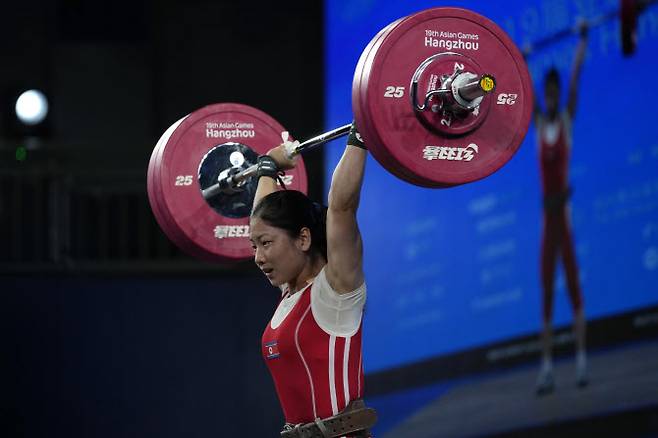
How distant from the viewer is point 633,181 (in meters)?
4.78

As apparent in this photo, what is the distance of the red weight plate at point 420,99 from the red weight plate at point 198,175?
2.95 ft

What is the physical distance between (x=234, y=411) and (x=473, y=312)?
1.45 metres

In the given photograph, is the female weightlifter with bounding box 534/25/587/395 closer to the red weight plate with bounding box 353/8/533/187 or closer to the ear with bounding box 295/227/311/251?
the red weight plate with bounding box 353/8/533/187

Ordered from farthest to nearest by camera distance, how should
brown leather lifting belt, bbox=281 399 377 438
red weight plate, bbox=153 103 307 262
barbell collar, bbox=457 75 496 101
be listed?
red weight plate, bbox=153 103 307 262 → brown leather lifting belt, bbox=281 399 377 438 → barbell collar, bbox=457 75 496 101

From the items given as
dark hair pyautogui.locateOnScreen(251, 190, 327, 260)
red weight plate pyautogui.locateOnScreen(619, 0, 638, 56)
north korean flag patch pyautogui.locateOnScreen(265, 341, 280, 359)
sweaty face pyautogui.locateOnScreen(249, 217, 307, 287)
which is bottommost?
north korean flag patch pyautogui.locateOnScreen(265, 341, 280, 359)

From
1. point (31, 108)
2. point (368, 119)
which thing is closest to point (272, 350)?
point (368, 119)

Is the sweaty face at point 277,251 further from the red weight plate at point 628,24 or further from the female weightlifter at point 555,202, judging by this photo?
the female weightlifter at point 555,202

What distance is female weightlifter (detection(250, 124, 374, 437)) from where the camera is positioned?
287 cm

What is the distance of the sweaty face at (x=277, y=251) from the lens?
9.89 feet

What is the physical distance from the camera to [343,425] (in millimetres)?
2949

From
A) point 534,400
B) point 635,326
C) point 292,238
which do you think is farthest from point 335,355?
point 534,400

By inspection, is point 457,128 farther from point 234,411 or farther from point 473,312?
point 234,411

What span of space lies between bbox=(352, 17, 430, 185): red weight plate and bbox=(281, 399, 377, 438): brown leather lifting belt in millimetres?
591

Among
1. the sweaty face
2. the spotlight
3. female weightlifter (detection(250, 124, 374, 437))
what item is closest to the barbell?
female weightlifter (detection(250, 124, 374, 437))
